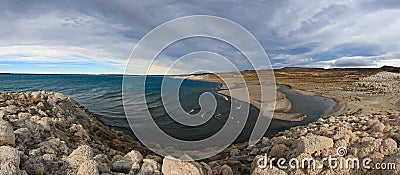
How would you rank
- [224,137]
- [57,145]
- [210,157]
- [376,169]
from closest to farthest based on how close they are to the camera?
[376,169] < [57,145] < [210,157] < [224,137]

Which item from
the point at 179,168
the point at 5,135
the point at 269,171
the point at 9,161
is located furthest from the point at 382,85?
the point at 9,161

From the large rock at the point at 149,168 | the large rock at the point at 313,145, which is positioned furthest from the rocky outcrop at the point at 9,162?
the large rock at the point at 313,145

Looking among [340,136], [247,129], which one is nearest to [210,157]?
[340,136]

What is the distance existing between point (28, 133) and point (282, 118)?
70.3 ft

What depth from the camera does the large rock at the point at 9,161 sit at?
3991mm

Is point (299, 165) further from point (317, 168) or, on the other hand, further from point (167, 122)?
point (167, 122)

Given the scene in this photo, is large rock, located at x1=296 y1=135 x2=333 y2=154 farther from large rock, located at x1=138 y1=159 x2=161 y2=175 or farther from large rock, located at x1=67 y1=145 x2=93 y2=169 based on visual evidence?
large rock, located at x1=67 y1=145 x2=93 y2=169

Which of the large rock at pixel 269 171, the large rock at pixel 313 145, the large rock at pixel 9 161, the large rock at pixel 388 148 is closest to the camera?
the large rock at pixel 9 161

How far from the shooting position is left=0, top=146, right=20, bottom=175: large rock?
399cm

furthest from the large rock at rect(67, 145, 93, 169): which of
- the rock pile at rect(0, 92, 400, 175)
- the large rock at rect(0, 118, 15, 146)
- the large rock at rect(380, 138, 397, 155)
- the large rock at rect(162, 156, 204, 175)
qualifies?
the large rock at rect(380, 138, 397, 155)

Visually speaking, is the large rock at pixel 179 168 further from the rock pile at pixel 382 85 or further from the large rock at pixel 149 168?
the rock pile at pixel 382 85

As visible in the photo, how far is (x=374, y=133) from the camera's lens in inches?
308

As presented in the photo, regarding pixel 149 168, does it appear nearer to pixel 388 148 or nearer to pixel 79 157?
pixel 79 157

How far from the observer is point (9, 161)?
13.8 feet
